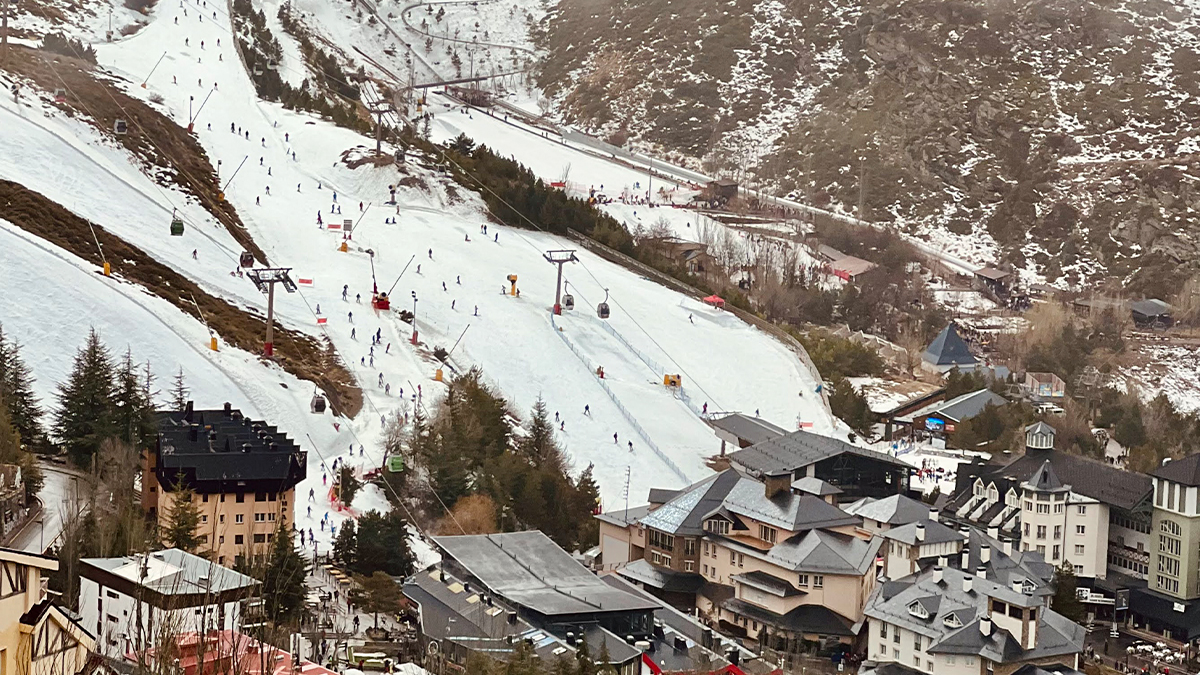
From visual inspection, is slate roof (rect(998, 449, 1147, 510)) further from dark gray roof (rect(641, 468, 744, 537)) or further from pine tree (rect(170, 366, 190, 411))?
pine tree (rect(170, 366, 190, 411))

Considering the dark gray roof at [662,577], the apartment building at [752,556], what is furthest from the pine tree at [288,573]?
the apartment building at [752,556]

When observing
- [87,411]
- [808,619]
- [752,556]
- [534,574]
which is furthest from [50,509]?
[808,619]

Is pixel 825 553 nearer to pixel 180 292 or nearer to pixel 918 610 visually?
pixel 918 610

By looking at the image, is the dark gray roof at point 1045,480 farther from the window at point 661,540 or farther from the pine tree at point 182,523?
the pine tree at point 182,523

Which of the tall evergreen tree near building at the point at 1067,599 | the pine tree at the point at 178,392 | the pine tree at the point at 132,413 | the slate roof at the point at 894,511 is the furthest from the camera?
the slate roof at the point at 894,511

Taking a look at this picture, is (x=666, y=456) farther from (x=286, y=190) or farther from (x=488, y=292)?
(x=286, y=190)

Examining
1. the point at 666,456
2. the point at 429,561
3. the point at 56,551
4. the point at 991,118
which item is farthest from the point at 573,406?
the point at 991,118
